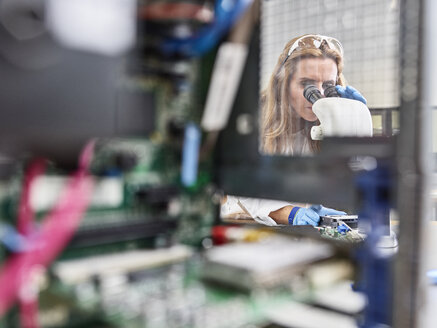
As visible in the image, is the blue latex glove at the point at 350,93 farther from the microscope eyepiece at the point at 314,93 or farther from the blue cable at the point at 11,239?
the blue cable at the point at 11,239

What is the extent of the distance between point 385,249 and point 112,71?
357mm

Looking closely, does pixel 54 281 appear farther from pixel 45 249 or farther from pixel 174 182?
pixel 174 182

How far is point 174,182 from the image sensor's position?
75 centimetres

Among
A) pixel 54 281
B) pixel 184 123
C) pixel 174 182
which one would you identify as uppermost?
pixel 184 123

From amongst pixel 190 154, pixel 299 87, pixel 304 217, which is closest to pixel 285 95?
pixel 299 87

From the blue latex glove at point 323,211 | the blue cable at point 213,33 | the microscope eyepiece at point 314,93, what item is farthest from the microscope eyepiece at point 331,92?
the blue cable at point 213,33

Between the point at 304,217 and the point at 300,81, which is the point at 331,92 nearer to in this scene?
the point at 300,81

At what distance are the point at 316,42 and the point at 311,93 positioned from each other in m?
0.04

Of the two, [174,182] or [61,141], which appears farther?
[174,182]

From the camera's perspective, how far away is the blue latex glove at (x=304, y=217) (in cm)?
40

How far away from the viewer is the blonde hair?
1.06 ft

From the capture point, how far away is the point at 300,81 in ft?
1.08

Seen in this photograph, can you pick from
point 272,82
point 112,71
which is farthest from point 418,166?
point 112,71

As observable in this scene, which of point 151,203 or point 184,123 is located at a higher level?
point 184,123
